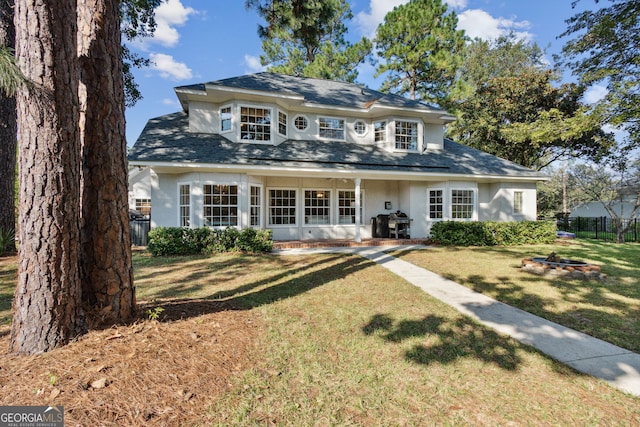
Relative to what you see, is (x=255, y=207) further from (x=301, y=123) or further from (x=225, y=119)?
(x=301, y=123)

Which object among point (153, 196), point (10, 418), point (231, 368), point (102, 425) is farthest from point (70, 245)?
point (153, 196)

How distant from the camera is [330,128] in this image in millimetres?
13547

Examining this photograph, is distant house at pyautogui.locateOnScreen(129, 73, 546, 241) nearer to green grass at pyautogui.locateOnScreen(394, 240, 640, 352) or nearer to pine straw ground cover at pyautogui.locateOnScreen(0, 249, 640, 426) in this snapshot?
green grass at pyautogui.locateOnScreen(394, 240, 640, 352)

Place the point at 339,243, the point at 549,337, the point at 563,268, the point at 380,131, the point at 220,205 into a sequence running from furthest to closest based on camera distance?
1. the point at 380,131
2. the point at 339,243
3. the point at 220,205
4. the point at 563,268
5. the point at 549,337

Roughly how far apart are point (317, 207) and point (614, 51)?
1270cm

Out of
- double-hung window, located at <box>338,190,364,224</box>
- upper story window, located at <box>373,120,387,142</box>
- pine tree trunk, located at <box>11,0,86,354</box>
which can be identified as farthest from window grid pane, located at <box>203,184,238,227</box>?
pine tree trunk, located at <box>11,0,86,354</box>

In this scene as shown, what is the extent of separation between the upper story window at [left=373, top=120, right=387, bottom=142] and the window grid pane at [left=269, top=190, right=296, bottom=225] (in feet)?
16.3

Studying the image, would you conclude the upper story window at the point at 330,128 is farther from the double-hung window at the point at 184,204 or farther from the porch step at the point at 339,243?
the double-hung window at the point at 184,204

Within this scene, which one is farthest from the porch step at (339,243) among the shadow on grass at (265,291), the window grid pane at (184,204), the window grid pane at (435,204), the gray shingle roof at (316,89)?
the gray shingle roof at (316,89)

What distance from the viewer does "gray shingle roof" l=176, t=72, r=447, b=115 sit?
12.1m

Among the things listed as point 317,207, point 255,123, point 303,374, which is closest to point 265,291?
point 303,374

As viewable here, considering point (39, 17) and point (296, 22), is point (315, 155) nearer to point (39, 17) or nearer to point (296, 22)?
point (296, 22)

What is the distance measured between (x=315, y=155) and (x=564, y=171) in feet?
115

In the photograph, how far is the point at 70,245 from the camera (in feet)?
8.93
